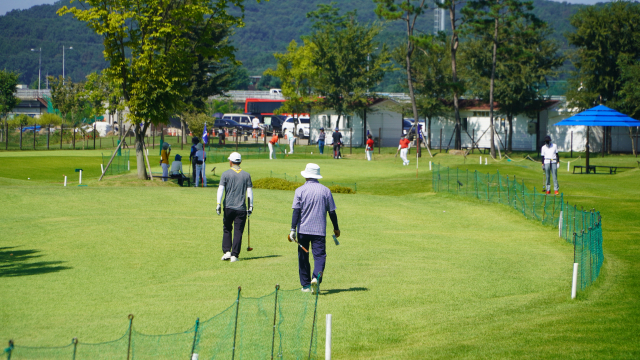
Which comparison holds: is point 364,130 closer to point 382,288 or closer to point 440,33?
point 440,33

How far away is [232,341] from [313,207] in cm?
302

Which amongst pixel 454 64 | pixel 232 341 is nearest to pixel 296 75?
pixel 454 64

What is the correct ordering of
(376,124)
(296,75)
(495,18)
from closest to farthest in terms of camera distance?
(495,18)
(376,124)
(296,75)

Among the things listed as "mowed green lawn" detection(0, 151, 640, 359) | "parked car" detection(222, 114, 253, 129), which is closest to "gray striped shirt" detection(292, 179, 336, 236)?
"mowed green lawn" detection(0, 151, 640, 359)

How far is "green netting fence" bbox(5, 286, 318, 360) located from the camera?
6.98 metres

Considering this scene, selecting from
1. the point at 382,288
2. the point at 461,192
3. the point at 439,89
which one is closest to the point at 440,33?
the point at 439,89

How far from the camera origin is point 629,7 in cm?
5238

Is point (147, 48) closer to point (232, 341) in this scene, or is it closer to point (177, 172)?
point (177, 172)

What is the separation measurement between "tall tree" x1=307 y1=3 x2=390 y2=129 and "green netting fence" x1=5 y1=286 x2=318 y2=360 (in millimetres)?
51633

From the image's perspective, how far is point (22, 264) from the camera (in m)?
12.5

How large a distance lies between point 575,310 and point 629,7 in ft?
163

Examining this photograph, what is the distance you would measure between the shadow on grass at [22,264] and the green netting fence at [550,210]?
376 inches

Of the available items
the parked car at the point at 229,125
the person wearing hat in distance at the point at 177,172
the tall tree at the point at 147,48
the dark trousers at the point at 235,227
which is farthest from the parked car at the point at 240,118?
the dark trousers at the point at 235,227

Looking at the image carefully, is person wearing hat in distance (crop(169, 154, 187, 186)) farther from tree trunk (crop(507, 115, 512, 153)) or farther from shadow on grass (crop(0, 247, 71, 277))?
tree trunk (crop(507, 115, 512, 153))
